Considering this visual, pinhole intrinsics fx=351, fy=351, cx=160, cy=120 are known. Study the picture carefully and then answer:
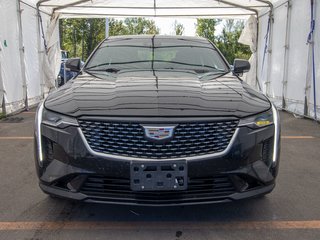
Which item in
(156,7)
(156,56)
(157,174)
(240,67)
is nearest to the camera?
(157,174)

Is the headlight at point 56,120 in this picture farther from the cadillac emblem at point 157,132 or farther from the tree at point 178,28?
the tree at point 178,28

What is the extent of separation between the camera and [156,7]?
10.7m

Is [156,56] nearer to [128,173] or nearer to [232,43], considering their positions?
[128,173]

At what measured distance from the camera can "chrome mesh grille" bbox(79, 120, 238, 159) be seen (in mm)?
2383

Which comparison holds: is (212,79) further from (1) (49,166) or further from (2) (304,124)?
(2) (304,124)

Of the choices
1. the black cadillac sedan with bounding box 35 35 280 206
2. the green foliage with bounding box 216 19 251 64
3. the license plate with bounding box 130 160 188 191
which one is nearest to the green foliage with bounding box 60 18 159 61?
the green foliage with bounding box 216 19 251 64

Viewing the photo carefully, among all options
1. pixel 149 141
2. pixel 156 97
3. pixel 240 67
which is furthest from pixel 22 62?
pixel 149 141

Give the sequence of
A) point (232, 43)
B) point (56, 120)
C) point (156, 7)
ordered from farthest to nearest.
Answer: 1. point (232, 43)
2. point (156, 7)
3. point (56, 120)

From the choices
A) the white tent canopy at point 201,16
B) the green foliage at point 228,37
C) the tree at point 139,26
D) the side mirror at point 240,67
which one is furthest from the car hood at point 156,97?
the tree at point 139,26

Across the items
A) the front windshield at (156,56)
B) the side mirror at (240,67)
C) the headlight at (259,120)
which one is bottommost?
the headlight at (259,120)

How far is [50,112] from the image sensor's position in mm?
2594

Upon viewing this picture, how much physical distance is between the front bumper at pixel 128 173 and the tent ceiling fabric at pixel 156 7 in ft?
26.9

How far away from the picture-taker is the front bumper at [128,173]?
7.81ft

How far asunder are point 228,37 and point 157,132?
27.9 metres
